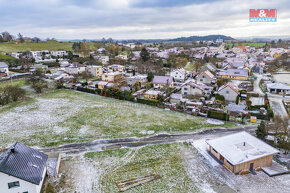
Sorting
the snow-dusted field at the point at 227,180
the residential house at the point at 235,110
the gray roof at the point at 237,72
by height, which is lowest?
the snow-dusted field at the point at 227,180

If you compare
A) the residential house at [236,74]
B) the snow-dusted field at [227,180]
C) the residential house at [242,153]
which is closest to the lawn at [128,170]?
the snow-dusted field at [227,180]

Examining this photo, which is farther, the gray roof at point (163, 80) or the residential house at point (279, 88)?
the gray roof at point (163, 80)

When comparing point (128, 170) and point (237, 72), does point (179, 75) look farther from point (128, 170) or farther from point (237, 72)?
point (128, 170)

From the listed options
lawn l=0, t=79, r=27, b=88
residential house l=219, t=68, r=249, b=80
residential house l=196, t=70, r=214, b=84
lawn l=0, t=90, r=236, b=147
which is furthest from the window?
residential house l=219, t=68, r=249, b=80

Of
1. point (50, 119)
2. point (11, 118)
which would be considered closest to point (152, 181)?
point (50, 119)

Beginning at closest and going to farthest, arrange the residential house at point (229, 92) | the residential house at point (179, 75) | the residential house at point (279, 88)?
1. the residential house at point (229, 92)
2. the residential house at point (279, 88)
3. the residential house at point (179, 75)

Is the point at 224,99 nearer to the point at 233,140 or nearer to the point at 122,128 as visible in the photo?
the point at 233,140

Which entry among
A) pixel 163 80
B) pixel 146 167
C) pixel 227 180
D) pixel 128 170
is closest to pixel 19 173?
pixel 128 170

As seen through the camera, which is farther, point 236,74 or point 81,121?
point 236,74

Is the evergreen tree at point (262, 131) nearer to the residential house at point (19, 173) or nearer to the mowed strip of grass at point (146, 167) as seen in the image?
the mowed strip of grass at point (146, 167)
